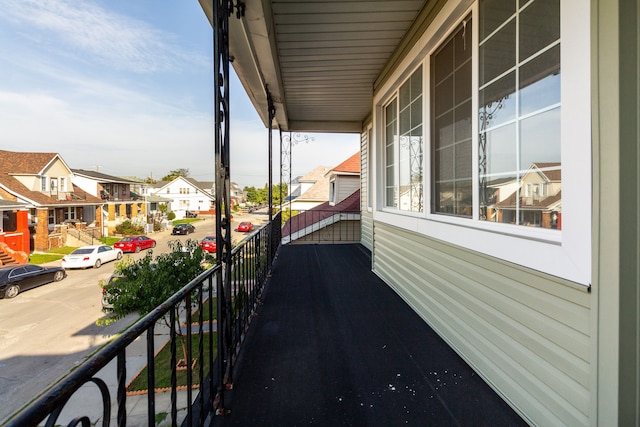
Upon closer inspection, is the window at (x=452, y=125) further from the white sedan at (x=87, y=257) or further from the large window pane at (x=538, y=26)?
the white sedan at (x=87, y=257)

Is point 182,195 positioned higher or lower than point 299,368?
higher

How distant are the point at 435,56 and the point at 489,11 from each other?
760 millimetres

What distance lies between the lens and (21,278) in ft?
35.2

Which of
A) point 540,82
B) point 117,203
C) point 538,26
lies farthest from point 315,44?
point 117,203

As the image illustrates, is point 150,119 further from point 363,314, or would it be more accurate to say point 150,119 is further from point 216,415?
point 216,415

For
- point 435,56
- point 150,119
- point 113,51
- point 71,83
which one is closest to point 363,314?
point 435,56

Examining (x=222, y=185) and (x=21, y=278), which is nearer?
(x=222, y=185)

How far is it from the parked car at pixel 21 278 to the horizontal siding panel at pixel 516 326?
13952 millimetres

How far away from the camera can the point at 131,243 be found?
18.1 m

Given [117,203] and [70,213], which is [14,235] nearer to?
[70,213]

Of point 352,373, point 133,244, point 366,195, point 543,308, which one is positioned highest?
point 366,195

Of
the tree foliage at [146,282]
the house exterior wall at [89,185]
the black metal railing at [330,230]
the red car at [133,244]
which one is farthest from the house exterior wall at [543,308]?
the red car at [133,244]

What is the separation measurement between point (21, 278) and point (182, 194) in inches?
1366

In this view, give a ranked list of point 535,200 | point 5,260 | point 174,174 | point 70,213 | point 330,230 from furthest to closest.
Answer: point 174,174
point 70,213
point 5,260
point 330,230
point 535,200
